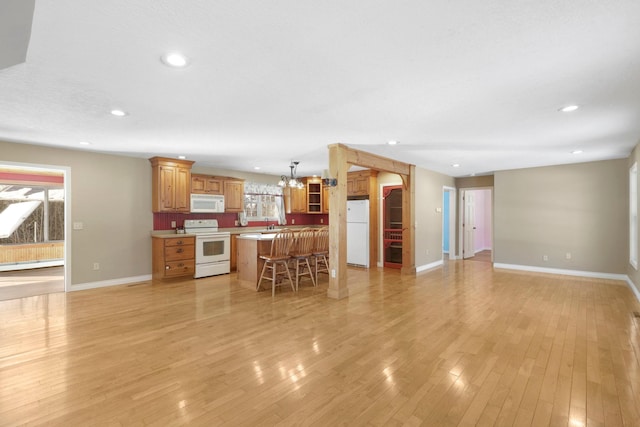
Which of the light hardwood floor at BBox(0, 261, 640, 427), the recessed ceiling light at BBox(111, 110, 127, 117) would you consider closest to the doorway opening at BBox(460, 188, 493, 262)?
the light hardwood floor at BBox(0, 261, 640, 427)

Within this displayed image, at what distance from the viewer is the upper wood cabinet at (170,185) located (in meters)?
5.73

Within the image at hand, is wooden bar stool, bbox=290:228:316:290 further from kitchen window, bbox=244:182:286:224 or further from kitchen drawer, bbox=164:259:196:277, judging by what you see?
kitchen window, bbox=244:182:286:224

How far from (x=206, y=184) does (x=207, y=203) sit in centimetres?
42

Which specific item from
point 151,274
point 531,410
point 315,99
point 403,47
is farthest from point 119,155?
point 531,410

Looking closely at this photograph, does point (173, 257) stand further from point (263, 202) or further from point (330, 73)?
point (330, 73)

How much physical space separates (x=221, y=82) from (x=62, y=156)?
4.22 meters

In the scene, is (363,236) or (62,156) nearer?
(62,156)

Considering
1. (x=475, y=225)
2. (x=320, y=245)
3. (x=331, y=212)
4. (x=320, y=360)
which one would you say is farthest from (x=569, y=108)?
(x=475, y=225)

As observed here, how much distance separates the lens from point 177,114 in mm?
3240

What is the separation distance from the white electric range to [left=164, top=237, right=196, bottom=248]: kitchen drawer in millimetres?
109

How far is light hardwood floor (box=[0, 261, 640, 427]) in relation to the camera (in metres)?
1.95

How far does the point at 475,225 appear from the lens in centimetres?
1012

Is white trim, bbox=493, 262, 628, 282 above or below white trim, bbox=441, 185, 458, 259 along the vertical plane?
below

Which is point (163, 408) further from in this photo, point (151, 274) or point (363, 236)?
point (363, 236)
